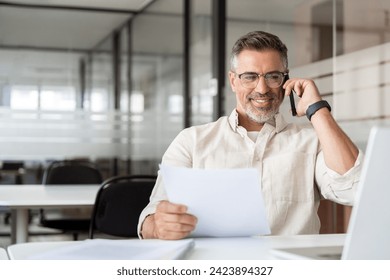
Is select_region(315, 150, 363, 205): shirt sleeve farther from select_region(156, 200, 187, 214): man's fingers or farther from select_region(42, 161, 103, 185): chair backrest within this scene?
select_region(42, 161, 103, 185): chair backrest

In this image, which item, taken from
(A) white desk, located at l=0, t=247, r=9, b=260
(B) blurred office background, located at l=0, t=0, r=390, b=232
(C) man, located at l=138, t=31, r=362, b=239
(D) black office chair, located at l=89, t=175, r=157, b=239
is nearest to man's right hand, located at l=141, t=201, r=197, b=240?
(A) white desk, located at l=0, t=247, r=9, b=260

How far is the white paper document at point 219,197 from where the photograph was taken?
1.27m

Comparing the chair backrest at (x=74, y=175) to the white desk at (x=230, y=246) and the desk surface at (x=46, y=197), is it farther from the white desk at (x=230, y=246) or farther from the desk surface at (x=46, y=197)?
the white desk at (x=230, y=246)

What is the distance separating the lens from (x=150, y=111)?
485 centimetres

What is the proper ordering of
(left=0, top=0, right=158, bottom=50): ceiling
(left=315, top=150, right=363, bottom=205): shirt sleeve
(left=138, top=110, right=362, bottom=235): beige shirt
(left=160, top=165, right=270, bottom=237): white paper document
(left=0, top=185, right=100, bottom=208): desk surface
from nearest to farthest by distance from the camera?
(left=160, top=165, right=270, bottom=237): white paper document, (left=315, top=150, right=363, bottom=205): shirt sleeve, (left=138, top=110, right=362, bottom=235): beige shirt, (left=0, top=185, right=100, bottom=208): desk surface, (left=0, top=0, right=158, bottom=50): ceiling

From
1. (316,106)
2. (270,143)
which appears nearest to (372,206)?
(316,106)

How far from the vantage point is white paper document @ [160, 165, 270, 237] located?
127 centimetres

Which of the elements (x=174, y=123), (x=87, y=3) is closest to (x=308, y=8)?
(x=87, y=3)

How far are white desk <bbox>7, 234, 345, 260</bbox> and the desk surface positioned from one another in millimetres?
1224

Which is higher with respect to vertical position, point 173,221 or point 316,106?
point 316,106

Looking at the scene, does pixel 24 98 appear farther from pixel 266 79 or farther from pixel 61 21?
pixel 266 79

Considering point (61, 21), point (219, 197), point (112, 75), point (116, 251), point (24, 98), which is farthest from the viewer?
point (112, 75)

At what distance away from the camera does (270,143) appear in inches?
73.0

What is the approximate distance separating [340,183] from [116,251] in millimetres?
700
